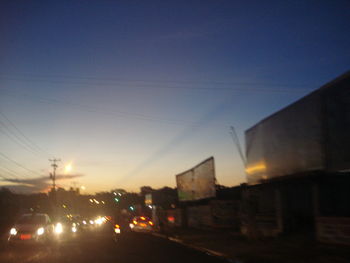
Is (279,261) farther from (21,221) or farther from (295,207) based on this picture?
(295,207)

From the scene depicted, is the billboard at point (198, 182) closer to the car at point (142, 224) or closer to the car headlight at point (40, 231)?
the car at point (142, 224)

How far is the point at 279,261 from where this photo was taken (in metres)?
15.0

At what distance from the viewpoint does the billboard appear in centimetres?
3934

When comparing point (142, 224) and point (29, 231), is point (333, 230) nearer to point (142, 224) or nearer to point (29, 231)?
point (29, 231)

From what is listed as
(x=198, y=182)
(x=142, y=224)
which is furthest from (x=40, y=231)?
(x=198, y=182)

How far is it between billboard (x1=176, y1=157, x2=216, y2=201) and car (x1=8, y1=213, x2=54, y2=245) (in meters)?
18.8

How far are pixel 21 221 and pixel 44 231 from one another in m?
1.21

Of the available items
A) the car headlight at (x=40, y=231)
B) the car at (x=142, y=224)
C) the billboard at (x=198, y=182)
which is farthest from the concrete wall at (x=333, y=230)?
the car at (x=142, y=224)

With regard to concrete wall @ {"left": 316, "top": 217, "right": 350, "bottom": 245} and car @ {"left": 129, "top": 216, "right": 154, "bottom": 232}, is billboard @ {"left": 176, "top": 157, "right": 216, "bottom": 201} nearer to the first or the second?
car @ {"left": 129, "top": 216, "right": 154, "bottom": 232}

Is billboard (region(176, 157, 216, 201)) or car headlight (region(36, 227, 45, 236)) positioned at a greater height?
billboard (region(176, 157, 216, 201))

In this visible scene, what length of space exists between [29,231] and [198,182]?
Answer: 81.5ft

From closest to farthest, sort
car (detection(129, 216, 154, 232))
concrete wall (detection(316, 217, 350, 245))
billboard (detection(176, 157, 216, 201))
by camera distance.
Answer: concrete wall (detection(316, 217, 350, 245)) < car (detection(129, 216, 154, 232)) < billboard (detection(176, 157, 216, 201))

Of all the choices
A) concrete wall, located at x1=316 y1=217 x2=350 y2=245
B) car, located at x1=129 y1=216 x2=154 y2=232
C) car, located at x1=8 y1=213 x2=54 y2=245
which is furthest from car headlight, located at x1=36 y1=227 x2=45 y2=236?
car, located at x1=129 y1=216 x2=154 y2=232

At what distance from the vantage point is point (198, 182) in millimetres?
44375
